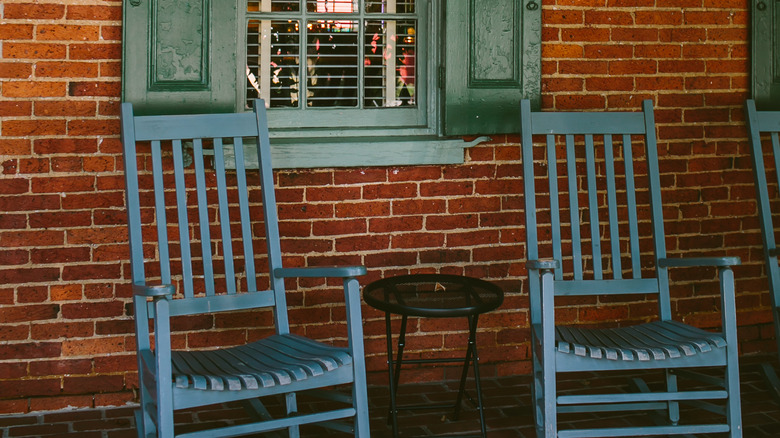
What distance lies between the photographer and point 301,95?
11.1 feet

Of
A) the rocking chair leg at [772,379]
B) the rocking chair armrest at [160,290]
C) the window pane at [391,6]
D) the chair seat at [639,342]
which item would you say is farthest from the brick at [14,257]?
the rocking chair leg at [772,379]

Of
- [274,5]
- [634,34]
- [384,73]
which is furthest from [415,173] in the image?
[634,34]

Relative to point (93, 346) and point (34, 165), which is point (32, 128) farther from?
point (93, 346)

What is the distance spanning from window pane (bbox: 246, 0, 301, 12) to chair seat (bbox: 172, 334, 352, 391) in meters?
1.51

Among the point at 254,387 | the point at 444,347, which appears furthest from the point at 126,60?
the point at 444,347

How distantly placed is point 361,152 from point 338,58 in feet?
1.47

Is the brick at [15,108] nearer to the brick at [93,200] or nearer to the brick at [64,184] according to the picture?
the brick at [64,184]

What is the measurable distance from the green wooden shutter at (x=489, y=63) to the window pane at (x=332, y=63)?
1.30 feet

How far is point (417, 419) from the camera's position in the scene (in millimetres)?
3049

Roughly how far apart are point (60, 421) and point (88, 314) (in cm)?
41

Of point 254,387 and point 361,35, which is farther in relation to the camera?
point 361,35

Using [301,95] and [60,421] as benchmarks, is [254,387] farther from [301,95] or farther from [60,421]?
[301,95]

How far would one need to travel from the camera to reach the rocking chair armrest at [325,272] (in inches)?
92.6

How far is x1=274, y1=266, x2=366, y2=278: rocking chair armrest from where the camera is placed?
2352mm
